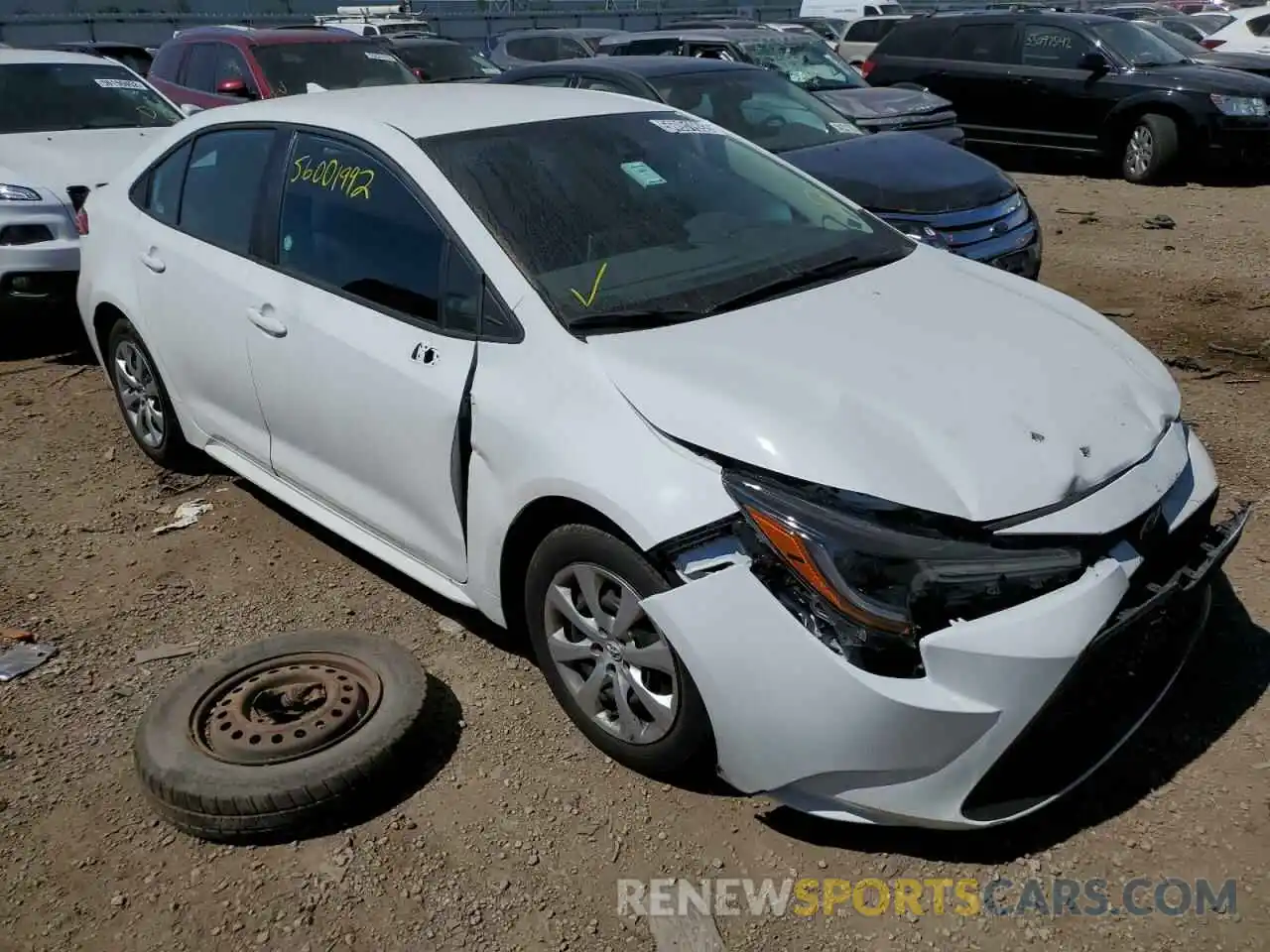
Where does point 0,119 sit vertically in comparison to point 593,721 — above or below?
above

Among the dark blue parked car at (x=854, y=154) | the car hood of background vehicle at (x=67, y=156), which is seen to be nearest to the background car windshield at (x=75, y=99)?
the car hood of background vehicle at (x=67, y=156)

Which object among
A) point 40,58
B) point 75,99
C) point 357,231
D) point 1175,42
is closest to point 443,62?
point 40,58

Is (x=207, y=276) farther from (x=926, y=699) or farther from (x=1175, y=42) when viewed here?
(x=1175, y=42)

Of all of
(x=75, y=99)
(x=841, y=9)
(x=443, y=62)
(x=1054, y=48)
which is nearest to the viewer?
(x=75, y=99)

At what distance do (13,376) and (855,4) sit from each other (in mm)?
30225

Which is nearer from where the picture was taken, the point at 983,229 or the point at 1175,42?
the point at 983,229

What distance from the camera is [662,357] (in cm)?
284

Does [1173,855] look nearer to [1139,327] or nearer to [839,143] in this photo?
[1139,327]

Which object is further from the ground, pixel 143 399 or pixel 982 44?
pixel 982 44

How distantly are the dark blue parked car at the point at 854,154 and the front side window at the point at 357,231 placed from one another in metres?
3.69

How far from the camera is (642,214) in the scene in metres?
3.46

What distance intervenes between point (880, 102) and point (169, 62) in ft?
22.3

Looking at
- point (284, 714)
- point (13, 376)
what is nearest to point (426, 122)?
point (284, 714)

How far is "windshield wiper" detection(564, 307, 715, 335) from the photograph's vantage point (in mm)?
2965
